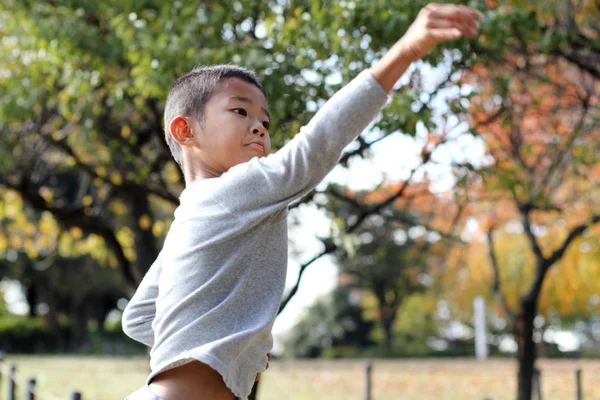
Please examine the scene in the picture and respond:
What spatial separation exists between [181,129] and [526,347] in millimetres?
7654

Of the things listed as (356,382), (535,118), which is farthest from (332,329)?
(535,118)

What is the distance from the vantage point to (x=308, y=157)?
1.83 metres

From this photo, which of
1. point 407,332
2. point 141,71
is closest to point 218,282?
point 141,71

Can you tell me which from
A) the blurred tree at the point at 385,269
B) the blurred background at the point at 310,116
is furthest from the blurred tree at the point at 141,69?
the blurred tree at the point at 385,269

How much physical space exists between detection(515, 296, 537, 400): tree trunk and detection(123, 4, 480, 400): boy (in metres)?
7.45

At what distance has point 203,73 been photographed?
6.98 feet

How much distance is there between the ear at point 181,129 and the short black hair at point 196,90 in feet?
0.06

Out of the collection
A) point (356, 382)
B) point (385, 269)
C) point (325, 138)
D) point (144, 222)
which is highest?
point (385, 269)

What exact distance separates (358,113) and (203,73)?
0.50 m

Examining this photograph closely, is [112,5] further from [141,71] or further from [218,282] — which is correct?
[218,282]

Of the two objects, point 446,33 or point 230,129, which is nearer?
point 446,33

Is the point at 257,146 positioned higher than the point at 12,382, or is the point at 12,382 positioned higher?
the point at 12,382

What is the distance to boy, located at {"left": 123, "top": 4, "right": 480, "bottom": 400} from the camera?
5.98 ft

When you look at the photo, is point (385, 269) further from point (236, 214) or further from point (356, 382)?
point (236, 214)
